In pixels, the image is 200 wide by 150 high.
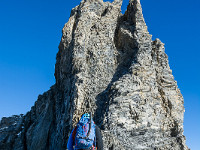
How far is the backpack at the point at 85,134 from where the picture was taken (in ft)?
23.2

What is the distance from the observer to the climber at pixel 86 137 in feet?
23.3

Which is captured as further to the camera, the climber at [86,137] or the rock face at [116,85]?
the rock face at [116,85]

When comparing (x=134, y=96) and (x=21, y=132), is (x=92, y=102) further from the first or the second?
(x=21, y=132)

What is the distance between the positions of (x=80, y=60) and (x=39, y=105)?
14.8m

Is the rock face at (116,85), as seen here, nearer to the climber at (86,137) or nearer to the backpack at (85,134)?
the climber at (86,137)

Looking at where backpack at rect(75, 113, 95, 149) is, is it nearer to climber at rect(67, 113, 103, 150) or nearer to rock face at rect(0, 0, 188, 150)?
climber at rect(67, 113, 103, 150)

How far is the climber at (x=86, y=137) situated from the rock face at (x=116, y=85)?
4.27 meters

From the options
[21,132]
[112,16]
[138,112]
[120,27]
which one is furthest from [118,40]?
[21,132]

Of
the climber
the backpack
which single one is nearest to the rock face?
the climber

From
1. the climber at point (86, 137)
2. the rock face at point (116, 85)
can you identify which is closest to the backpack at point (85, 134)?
the climber at point (86, 137)

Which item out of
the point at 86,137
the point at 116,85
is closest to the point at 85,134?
the point at 86,137

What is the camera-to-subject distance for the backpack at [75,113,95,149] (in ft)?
23.2

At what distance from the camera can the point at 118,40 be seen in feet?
62.2

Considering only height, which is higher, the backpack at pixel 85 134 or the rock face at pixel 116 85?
the rock face at pixel 116 85
